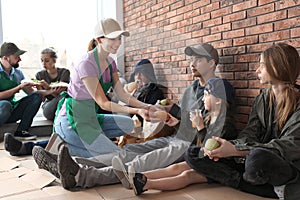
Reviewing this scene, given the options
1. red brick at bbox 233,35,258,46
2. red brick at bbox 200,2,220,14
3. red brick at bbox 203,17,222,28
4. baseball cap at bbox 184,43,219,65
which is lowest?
baseball cap at bbox 184,43,219,65

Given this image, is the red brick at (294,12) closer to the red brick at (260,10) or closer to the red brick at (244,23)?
the red brick at (260,10)

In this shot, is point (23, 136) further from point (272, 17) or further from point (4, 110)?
point (272, 17)

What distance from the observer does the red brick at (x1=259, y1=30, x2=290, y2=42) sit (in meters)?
2.09

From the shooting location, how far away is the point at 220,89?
2.21m

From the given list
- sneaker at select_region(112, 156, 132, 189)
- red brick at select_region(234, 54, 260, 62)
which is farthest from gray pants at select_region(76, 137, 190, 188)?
red brick at select_region(234, 54, 260, 62)

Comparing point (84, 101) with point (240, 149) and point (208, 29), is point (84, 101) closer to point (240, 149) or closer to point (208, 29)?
point (240, 149)

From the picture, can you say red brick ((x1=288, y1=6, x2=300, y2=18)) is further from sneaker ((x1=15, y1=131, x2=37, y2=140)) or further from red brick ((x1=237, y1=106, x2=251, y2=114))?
sneaker ((x1=15, y1=131, x2=37, y2=140))

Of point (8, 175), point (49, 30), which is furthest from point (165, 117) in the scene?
point (49, 30)

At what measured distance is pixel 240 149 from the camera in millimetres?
1784

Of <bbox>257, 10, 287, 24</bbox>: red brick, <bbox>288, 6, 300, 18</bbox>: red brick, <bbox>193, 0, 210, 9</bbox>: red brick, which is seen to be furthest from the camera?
<bbox>193, 0, 210, 9</bbox>: red brick

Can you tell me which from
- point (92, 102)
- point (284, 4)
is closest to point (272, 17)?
point (284, 4)

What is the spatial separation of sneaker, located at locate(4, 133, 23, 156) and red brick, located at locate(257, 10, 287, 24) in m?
2.31

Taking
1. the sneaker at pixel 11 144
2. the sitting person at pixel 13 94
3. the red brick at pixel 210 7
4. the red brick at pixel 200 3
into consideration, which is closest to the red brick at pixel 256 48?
the red brick at pixel 210 7

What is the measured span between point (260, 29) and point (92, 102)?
4.40 feet
